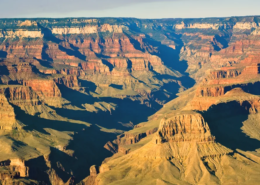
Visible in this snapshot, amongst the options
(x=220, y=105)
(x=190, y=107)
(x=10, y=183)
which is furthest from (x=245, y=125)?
(x=10, y=183)

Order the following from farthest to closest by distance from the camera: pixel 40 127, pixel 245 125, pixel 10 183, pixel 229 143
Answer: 1. pixel 40 127
2. pixel 245 125
3. pixel 229 143
4. pixel 10 183

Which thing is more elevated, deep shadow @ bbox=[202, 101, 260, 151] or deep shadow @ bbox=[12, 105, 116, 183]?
deep shadow @ bbox=[202, 101, 260, 151]

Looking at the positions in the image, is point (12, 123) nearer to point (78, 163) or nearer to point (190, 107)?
point (78, 163)

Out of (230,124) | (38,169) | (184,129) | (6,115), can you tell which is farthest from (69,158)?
(184,129)

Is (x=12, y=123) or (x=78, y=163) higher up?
(x=12, y=123)

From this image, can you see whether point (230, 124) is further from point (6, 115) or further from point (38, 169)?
point (6, 115)

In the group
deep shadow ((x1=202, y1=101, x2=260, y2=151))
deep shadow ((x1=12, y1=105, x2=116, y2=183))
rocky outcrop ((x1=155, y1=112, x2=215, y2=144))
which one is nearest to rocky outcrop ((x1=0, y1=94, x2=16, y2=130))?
deep shadow ((x1=12, y1=105, x2=116, y2=183))

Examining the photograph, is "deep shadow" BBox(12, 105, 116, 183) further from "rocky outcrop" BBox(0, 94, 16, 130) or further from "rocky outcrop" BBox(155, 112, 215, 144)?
"rocky outcrop" BBox(155, 112, 215, 144)

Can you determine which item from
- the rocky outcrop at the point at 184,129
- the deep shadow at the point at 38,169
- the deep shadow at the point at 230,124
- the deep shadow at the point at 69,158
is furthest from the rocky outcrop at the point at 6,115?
the rocky outcrop at the point at 184,129

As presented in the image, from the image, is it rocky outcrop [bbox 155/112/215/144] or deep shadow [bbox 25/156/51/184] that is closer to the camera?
rocky outcrop [bbox 155/112/215/144]

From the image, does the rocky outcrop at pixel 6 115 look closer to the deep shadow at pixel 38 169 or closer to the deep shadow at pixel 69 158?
the deep shadow at pixel 69 158
